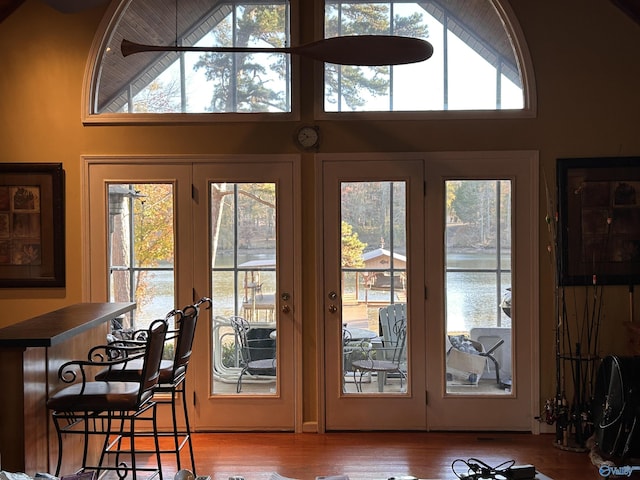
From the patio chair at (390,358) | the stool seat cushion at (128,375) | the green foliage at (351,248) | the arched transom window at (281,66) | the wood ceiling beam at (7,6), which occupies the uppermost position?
the wood ceiling beam at (7,6)

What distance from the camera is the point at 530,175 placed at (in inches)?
182

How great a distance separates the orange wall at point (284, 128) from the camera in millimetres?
4602

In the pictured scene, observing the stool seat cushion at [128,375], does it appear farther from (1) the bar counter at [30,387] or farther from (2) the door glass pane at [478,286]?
(2) the door glass pane at [478,286]

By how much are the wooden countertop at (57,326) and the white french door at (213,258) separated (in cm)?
86

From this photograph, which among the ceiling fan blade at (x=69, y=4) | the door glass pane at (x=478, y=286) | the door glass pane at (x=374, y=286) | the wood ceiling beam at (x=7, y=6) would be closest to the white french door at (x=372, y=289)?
the door glass pane at (x=374, y=286)

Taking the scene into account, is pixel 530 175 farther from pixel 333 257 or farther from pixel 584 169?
pixel 333 257

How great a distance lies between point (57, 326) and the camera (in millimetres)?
3029

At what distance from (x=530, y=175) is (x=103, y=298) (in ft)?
10.6

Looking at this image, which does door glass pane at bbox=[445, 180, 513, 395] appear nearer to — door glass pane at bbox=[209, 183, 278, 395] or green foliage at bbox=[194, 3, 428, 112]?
green foliage at bbox=[194, 3, 428, 112]

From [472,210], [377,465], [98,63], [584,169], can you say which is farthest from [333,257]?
[98,63]

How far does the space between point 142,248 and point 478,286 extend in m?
2.49

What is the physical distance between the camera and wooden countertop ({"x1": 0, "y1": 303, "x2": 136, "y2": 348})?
8.87 ft

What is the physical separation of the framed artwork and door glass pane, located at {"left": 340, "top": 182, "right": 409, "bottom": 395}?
3.81ft

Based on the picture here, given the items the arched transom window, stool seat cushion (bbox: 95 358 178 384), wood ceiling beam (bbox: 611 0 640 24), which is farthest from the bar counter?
wood ceiling beam (bbox: 611 0 640 24)
